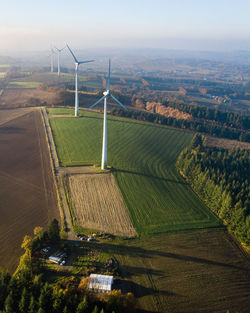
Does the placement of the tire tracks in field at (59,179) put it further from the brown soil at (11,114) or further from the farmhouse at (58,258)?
the brown soil at (11,114)

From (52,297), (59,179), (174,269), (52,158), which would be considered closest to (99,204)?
(59,179)

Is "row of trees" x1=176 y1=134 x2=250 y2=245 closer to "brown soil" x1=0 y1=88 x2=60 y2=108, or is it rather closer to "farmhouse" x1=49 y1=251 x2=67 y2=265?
"farmhouse" x1=49 y1=251 x2=67 y2=265

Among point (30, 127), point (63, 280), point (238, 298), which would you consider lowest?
point (238, 298)

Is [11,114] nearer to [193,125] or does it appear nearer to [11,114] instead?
[11,114]

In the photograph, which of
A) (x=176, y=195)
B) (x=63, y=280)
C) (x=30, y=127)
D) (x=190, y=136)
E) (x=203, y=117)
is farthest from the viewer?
(x=203, y=117)

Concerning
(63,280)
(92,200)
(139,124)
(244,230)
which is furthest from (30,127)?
(244,230)

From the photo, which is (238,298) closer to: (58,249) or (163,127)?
(58,249)
